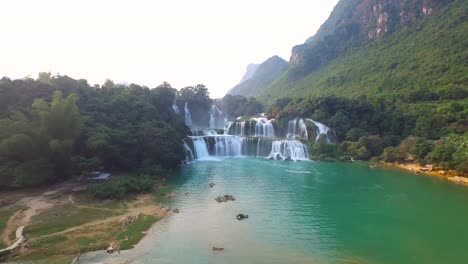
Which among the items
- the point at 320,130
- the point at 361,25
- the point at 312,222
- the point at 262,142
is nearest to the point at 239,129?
the point at 262,142

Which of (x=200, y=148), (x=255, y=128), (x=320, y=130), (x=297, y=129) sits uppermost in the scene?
(x=255, y=128)

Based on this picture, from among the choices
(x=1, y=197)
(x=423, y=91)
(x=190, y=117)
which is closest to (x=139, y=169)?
(x=1, y=197)

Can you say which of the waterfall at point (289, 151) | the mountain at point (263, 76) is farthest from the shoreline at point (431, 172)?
the mountain at point (263, 76)

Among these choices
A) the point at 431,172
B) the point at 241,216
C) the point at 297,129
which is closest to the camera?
the point at 241,216

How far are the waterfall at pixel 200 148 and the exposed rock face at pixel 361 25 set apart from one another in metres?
60.3

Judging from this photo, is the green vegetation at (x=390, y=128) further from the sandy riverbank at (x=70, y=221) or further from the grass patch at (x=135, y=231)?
the grass patch at (x=135, y=231)

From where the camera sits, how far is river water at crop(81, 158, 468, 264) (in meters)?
14.3

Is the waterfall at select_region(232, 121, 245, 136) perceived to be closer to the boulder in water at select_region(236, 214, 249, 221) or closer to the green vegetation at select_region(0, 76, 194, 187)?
the green vegetation at select_region(0, 76, 194, 187)

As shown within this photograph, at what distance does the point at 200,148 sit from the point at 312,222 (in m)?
24.2

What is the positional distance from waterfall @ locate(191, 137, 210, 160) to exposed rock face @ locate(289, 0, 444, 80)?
6032 cm

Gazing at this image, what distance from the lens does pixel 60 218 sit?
17.7m

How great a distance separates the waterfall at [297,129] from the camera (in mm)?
45375

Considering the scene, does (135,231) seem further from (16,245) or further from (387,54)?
(387,54)

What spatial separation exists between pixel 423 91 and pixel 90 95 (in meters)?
43.1
